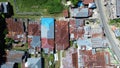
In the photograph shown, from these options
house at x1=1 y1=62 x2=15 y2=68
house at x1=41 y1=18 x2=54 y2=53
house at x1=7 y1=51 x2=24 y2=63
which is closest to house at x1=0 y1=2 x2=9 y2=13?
house at x1=41 y1=18 x2=54 y2=53

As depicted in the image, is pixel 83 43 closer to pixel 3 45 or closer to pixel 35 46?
pixel 35 46

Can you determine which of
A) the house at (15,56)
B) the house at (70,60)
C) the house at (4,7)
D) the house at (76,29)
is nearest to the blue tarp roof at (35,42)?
the house at (15,56)

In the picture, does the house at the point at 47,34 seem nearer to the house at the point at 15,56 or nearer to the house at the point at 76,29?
the house at the point at 76,29

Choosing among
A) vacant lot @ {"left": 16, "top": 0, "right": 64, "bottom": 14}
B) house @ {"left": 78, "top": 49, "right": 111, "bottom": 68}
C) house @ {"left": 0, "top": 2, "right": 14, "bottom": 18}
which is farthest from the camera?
vacant lot @ {"left": 16, "top": 0, "right": 64, "bottom": 14}

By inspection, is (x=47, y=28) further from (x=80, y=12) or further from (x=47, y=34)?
(x=80, y=12)

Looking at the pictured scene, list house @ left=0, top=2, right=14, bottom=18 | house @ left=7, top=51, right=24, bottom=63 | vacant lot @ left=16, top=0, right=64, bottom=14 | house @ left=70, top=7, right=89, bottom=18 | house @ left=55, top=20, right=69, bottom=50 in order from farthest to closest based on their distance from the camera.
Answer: vacant lot @ left=16, top=0, right=64, bottom=14
house @ left=70, top=7, right=89, bottom=18
house @ left=55, top=20, right=69, bottom=50
house @ left=0, top=2, right=14, bottom=18
house @ left=7, top=51, right=24, bottom=63

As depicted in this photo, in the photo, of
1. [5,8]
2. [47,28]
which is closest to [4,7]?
[5,8]

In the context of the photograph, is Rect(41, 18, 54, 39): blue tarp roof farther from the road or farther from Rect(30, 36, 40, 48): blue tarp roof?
the road

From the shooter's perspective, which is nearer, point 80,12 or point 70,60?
point 70,60
